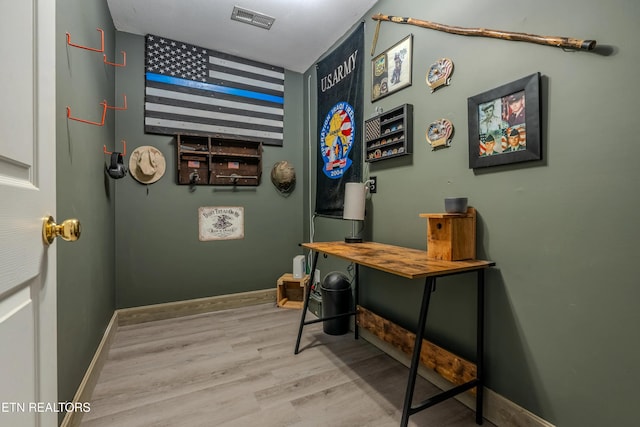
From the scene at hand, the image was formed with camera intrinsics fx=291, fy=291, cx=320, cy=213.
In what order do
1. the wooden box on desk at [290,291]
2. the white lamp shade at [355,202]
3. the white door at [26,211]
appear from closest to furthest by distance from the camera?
the white door at [26,211]
the white lamp shade at [355,202]
the wooden box on desk at [290,291]

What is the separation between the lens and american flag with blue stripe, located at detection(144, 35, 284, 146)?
2.93 meters

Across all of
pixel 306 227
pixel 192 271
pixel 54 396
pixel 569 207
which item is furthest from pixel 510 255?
pixel 192 271

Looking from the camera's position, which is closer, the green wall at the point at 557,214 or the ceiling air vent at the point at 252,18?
the green wall at the point at 557,214

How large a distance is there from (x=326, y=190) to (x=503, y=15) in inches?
78.2

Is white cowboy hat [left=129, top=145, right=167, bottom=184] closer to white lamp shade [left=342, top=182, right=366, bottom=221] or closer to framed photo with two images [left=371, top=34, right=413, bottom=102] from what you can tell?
white lamp shade [left=342, top=182, right=366, bottom=221]

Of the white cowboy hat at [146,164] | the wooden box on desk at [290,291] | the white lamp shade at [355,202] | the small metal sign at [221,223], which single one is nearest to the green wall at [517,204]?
the white lamp shade at [355,202]

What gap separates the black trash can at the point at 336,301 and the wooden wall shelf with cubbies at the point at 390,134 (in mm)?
1099

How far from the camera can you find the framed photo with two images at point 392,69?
6.79 feet

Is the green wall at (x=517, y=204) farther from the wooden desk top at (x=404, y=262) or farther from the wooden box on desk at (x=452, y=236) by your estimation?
the wooden desk top at (x=404, y=262)

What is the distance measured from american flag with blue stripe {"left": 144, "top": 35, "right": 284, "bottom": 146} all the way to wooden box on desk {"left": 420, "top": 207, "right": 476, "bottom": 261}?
2.42 m

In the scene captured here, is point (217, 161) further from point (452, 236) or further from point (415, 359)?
point (415, 359)

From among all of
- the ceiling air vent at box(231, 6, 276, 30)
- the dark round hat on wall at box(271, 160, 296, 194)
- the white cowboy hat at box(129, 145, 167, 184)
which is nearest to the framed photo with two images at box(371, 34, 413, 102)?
the ceiling air vent at box(231, 6, 276, 30)

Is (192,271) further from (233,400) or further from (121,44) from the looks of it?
(121,44)

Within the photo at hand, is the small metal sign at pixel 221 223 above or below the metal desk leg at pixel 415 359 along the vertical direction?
above
